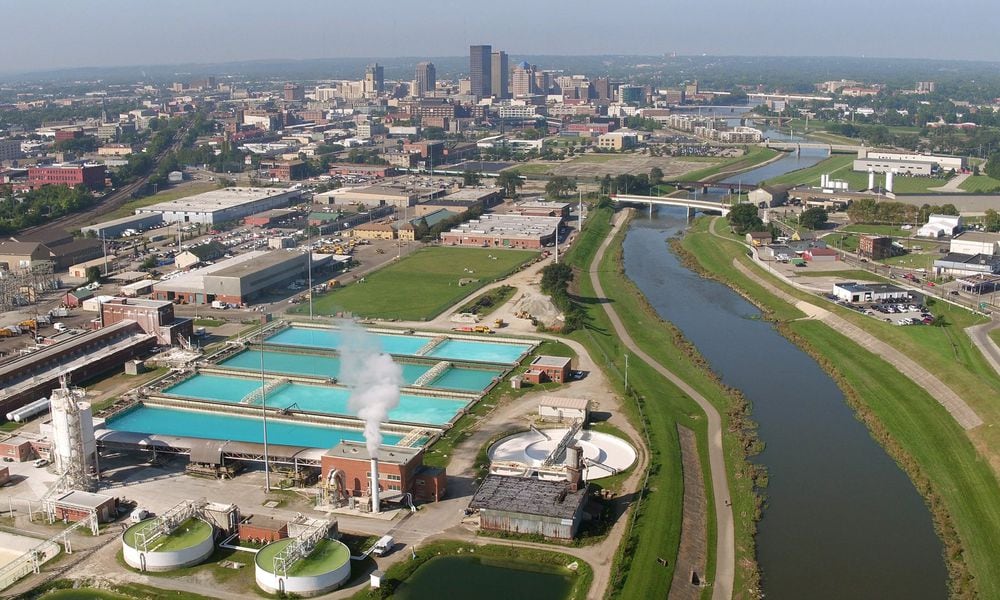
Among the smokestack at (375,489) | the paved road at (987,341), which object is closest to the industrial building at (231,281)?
the smokestack at (375,489)

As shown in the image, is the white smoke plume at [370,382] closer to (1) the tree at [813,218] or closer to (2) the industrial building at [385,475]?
(2) the industrial building at [385,475]

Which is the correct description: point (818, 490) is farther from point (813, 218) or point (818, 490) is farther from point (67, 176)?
point (67, 176)

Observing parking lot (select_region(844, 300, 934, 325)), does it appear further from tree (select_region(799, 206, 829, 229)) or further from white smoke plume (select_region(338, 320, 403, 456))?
white smoke plume (select_region(338, 320, 403, 456))

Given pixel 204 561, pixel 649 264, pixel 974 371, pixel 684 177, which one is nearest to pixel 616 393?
pixel 974 371

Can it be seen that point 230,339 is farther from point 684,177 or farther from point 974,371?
point 684,177

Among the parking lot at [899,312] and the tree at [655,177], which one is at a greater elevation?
the tree at [655,177]

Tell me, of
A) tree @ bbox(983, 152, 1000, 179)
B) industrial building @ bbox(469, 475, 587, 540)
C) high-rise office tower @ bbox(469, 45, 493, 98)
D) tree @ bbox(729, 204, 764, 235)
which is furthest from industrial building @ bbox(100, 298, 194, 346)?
high-rise office tower @ bbox(469, 45, 493, 98)

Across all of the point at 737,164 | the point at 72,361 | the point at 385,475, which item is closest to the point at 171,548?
the point at 385,475
